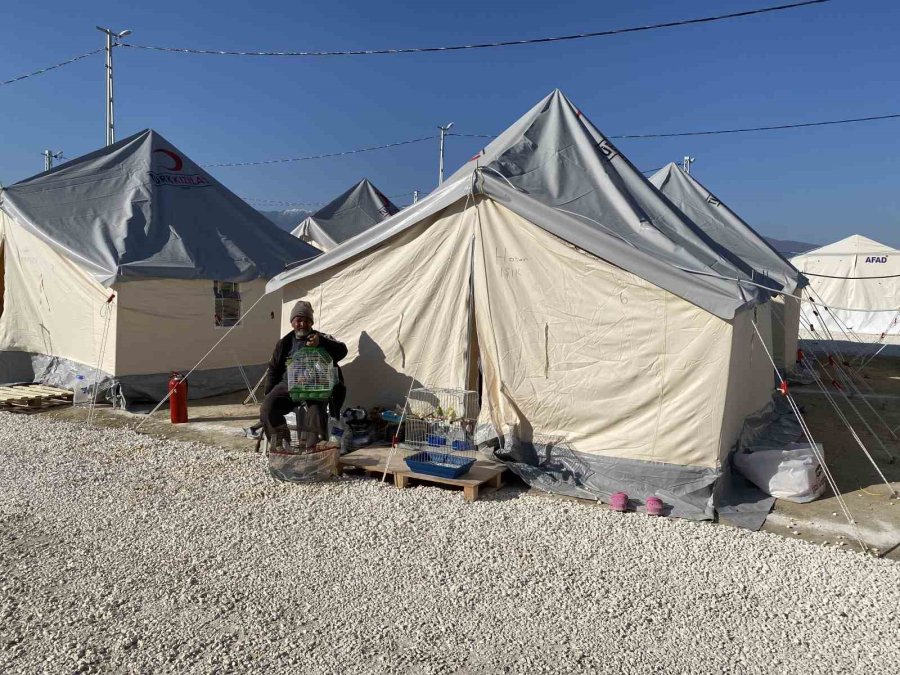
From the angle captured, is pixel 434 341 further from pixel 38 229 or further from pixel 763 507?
pixel 38 229

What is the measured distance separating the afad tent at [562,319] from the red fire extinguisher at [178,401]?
1.80m

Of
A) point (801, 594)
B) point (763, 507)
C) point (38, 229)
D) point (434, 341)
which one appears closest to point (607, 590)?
point (801, 594)

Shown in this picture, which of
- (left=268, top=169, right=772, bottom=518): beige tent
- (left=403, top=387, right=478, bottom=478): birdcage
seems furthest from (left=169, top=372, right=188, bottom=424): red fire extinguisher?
(left=403, top=387, right=478, bottom=478): birdcage

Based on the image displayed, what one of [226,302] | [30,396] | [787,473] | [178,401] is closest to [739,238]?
[787,473]

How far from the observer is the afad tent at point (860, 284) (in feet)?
61.4

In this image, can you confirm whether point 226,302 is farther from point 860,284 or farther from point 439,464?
point 860,284

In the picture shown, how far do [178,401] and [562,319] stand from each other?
4.66 metres

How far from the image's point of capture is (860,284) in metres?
19.3

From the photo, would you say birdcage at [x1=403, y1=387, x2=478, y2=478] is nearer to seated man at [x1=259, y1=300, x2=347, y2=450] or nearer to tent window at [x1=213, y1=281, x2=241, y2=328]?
seated man at [x1=259, y1=300, x2=347, y2=450]

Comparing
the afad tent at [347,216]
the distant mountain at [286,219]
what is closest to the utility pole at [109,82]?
the afad tent at [347,216]

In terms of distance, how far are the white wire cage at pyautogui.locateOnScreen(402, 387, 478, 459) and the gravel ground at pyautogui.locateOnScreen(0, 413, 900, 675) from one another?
691 mm

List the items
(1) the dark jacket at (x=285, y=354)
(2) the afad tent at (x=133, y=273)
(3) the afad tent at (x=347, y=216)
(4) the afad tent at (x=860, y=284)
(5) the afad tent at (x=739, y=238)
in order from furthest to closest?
(4) the afad tent at (x=860, y=284), (3) the afad tent at (x=347, y=216), (5) the afad tent at (x=739, y=238), (2) the afad tent at (x=133, y=273), (1) the dark jacket at (x=285, y=354)

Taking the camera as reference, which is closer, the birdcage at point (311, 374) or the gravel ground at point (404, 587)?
the gravel ground at point (404, 587)

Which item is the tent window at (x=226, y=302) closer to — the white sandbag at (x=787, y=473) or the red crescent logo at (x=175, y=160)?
the red crescent logo at (x=175, y=160)
